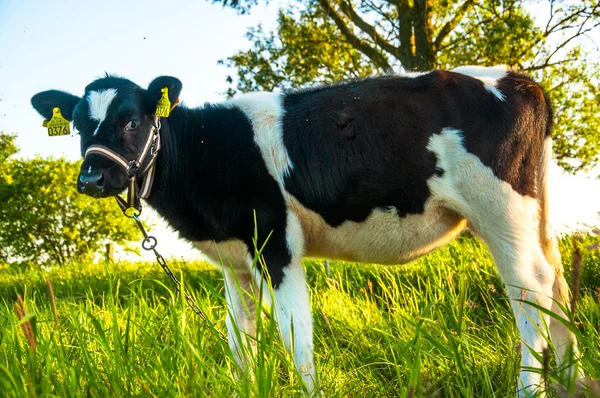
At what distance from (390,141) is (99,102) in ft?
7.43

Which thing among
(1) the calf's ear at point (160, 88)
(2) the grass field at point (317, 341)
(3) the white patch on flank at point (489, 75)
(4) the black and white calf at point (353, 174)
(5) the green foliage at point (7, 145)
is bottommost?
(2) the grass field at point (317, 341)

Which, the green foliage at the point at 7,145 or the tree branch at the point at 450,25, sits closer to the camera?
the tree branch at the point at 450,25

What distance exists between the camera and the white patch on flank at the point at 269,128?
487 cm

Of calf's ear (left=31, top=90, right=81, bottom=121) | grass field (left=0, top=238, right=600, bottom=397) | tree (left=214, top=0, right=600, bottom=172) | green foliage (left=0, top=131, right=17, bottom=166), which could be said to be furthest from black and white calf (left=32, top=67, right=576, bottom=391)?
green foliage (left=0, top=131, right=17, bottom=166)

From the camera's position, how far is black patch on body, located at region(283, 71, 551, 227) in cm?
484

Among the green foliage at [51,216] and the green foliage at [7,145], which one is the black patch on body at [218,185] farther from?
the green foliage at [7,145]

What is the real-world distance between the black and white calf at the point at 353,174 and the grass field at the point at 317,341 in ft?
1.75

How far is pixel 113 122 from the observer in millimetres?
4777

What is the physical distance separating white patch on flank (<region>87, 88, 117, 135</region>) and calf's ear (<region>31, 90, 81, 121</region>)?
59 cm

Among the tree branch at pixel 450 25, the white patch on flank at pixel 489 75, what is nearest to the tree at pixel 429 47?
the tree branch at pixel 450 25

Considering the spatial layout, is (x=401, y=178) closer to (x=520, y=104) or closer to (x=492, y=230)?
(x=492, y=230)

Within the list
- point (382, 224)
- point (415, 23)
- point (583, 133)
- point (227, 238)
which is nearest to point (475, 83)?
point (382, 224)

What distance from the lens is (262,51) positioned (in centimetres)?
1741

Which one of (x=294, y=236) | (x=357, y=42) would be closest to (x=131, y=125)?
(x=294, y=236)
